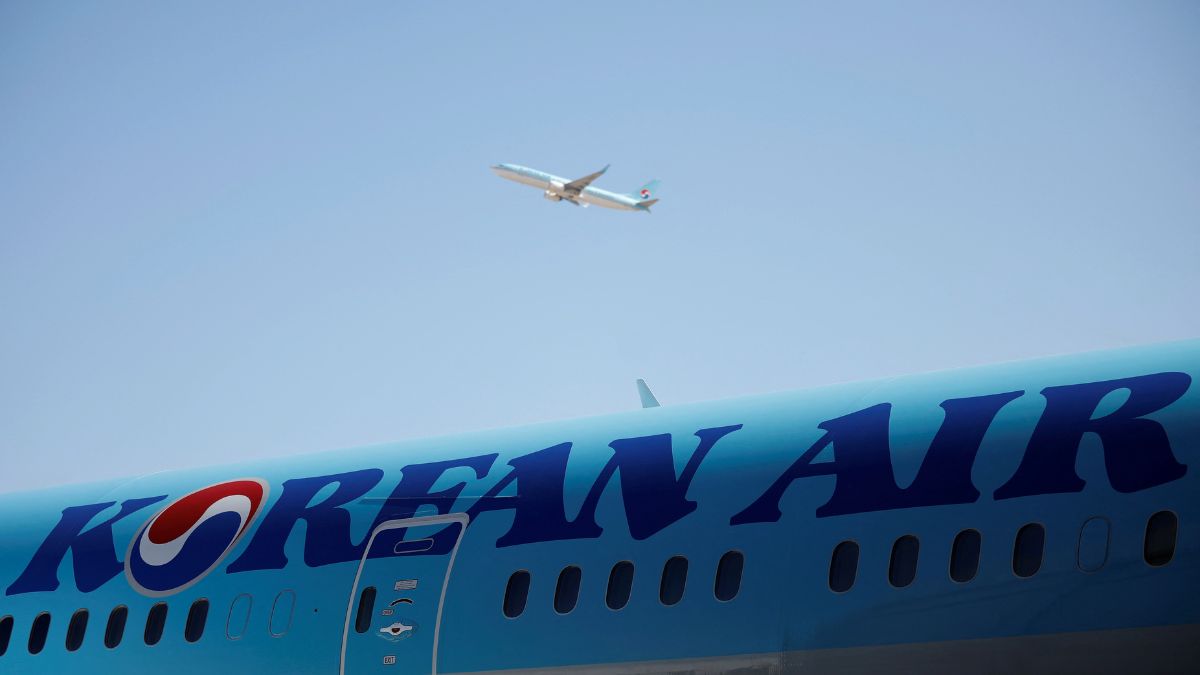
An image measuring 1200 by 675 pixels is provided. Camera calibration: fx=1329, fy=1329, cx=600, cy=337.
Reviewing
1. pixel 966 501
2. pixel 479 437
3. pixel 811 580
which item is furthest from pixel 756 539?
pixel 479 437

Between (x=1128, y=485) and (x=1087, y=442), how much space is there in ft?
1.85

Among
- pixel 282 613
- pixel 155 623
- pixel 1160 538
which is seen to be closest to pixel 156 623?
pixel 155 623

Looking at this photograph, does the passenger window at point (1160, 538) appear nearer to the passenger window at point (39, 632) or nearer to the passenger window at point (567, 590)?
the passenger window at point (567, 590)

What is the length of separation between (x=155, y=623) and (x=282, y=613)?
1.90m

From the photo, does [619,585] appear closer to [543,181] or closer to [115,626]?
[115,626]

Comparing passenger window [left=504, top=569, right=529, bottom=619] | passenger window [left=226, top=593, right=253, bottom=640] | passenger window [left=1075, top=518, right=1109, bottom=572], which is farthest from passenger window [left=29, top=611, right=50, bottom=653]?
passenger window [left=1075, top=518, right=1109, bottom=572]

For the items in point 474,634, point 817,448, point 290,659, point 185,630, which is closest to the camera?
point 817,448

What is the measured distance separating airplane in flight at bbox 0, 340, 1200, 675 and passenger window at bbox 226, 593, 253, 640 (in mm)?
34

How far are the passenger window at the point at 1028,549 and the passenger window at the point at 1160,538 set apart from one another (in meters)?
0.78

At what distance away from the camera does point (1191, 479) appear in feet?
32.7

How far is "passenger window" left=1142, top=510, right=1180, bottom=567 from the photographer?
32.0ft

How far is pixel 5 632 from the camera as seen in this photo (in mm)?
16609

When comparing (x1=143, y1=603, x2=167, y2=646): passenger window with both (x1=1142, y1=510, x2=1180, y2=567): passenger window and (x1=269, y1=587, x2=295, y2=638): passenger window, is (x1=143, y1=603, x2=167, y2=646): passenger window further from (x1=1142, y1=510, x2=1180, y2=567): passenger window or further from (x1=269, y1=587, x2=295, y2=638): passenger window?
(x1=1142, y1=510, x2=1180, y2=567): passenger window

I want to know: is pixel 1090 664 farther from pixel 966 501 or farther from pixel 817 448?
pixel 817 448
